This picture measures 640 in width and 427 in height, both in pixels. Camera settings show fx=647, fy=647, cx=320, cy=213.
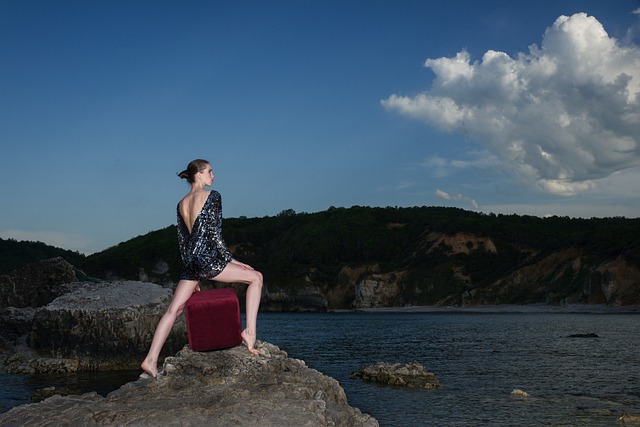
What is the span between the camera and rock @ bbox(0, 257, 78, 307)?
103ft

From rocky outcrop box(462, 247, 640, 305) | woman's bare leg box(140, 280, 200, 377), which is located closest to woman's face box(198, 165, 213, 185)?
woman's bare leg box(140, 280, 200, 377)

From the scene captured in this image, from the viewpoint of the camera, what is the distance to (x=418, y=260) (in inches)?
5059

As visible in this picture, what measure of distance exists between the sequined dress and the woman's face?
184 mm

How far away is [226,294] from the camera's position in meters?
7.82

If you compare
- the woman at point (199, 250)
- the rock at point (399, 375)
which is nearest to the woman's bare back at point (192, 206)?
the woman at point (199, 250)

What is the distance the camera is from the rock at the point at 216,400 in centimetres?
632

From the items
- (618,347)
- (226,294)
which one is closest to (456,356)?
(618,347)

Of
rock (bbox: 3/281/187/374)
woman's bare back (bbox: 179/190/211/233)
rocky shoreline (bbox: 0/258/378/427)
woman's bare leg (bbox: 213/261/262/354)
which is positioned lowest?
rock (bbox: 3/281/187/374)

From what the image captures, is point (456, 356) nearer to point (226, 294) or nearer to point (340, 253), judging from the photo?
point (226, 294)

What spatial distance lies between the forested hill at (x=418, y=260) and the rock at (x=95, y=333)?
82.9 meters

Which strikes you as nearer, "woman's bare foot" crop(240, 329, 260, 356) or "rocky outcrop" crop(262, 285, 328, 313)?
"woman's bare foot" crop(240, 329, 260, 356)

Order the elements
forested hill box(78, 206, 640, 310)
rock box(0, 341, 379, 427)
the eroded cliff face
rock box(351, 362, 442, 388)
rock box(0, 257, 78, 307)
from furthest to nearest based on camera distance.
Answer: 1. forested hill box(78, 206, 640, 310)
2. the eroded cliff face
3. rock box(0, 257, 78, 307)
4. rock box(351, 362, 442, 388)
5. rock box(0, 341, 379, 427)

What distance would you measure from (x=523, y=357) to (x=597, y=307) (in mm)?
64241

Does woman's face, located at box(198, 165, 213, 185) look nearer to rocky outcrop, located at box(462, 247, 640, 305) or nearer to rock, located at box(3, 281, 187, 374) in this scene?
rock, located at box(3, 281, 187, 374)
